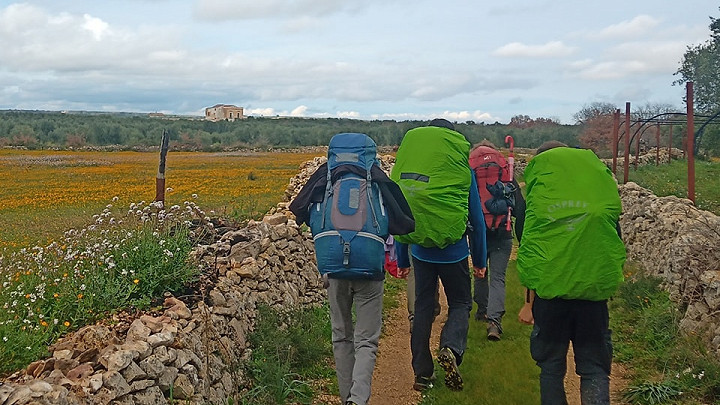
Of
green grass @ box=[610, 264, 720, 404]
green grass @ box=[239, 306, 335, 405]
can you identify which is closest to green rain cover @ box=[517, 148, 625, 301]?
green grass @ box=[610, 264, 720, 404]

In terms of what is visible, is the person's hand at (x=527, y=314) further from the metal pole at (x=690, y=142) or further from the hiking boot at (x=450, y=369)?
the metal pole at (x=690, y=142)

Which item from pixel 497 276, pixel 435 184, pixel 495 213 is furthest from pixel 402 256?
pixel 497 276

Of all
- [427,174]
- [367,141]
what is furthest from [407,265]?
[367,141]

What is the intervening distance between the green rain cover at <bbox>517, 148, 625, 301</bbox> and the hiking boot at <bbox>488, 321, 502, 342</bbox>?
8.78 ft

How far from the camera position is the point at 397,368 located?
5707 mm

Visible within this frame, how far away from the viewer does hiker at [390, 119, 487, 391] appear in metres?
4.50

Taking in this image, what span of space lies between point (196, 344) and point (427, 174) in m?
1.96

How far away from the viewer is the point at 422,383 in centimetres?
505

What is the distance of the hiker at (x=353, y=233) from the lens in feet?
12.8

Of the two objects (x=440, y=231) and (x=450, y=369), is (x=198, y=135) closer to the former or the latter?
(x=450, y=369)

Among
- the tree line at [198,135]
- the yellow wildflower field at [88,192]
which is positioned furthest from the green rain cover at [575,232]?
the tree line at [198,135]

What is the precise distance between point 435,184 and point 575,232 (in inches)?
46.3

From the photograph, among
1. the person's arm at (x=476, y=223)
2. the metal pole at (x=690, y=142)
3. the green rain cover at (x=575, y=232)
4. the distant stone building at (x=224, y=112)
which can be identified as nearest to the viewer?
the green rain cover at (x=575, y=232)

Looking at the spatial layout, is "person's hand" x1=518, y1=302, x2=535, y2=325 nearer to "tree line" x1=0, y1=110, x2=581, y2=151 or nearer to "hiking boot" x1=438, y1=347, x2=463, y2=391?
"hiking boot" x1=438, y1=347, x2=463, y2=391
